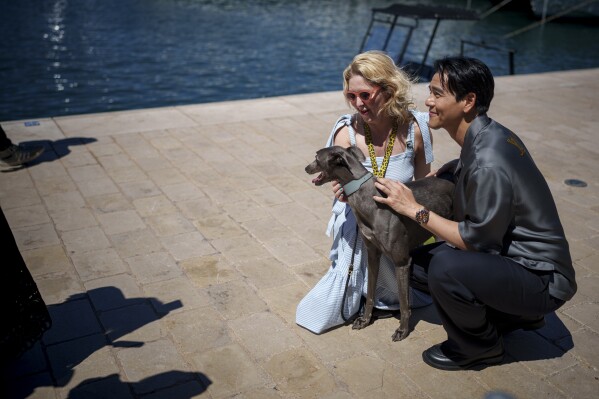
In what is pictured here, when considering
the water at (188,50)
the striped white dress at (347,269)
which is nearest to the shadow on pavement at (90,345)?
the striped white dress at (347,269)

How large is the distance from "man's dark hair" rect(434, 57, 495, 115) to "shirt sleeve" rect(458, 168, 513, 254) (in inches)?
20.9

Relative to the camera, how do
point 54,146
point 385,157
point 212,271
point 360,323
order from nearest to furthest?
point 385,157 < point 360,323 < point 212,271 < point 54,146

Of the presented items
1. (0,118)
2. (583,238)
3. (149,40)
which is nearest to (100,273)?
(583,238)

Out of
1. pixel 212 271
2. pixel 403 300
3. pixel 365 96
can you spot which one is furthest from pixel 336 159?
pixel 212 271

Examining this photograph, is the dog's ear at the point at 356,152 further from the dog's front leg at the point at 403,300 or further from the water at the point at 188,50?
the water at the point at 188,50

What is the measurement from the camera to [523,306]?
141 inches

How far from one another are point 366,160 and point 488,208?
106cm

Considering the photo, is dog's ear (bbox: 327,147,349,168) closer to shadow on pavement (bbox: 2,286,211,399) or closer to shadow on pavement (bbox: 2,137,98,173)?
shadow on pavement (bbox: 2,286,211,399)

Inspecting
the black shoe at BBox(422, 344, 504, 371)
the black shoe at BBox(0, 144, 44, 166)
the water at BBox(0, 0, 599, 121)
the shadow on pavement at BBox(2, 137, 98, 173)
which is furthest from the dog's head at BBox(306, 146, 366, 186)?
the water at BBox(0, 0, 599, 121)

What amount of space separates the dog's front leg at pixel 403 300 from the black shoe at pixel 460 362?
29cm

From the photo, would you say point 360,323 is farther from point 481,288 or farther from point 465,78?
point 465,78

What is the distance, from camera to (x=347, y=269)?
4.28m

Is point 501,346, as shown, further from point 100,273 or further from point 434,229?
point 100,273

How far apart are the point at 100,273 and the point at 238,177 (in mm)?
2594
